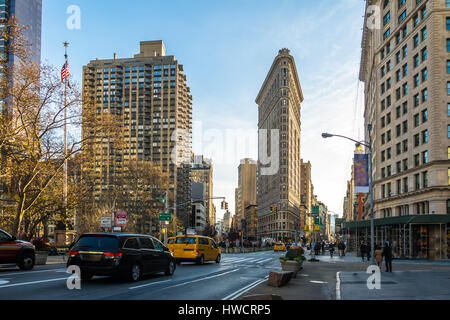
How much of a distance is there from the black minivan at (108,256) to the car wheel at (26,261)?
5.25 meters

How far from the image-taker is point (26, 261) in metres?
19.3

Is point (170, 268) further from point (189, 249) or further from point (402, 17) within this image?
point (402, 17)

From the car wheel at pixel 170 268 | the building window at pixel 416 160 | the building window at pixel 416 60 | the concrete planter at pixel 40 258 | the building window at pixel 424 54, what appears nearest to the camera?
the car wheel at pixel 170 268

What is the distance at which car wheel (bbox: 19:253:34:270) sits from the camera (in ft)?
62.8

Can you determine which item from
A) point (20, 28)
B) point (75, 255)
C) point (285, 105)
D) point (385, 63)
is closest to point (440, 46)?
point (385, 63)

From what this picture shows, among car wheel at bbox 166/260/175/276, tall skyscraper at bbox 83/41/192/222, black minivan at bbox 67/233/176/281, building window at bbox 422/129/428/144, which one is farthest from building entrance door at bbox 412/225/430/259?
tall skyscraper at bbox 83/41/192/222

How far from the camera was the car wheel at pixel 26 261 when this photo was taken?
62.8 ft

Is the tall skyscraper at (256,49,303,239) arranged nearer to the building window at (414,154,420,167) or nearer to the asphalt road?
the building window at (414,154,420,167)

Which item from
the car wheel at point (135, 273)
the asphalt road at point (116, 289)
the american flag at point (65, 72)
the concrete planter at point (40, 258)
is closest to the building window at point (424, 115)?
the american flag at point (65, 72)

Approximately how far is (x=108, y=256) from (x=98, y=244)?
60 cm

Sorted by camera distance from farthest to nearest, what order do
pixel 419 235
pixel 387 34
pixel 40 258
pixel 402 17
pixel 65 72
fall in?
pixel 387 34 < pixel 402 17 < pixel 419 235 < pixel 65 72 < pixel 40 258

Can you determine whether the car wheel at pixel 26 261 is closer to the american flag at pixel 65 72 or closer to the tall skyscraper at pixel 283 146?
the american flag at pixel 65 72

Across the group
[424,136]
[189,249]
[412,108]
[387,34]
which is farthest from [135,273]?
[387,34]

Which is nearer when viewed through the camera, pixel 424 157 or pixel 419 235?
pixel 419 235
